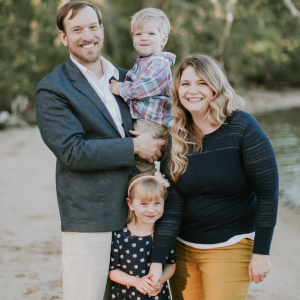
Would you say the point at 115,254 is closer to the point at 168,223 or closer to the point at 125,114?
the point at 168,223

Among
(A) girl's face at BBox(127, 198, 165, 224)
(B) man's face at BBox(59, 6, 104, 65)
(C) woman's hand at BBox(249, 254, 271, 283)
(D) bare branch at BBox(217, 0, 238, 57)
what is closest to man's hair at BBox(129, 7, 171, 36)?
(B) man's face at BBox(59, 6, 104, 65)

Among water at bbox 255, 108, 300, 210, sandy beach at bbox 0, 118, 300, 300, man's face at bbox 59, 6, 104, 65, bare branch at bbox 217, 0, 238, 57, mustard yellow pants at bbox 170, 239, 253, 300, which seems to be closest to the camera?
mustard yellow pants at bbox 170, 239, 253, 300

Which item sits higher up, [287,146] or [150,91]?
[150,91]

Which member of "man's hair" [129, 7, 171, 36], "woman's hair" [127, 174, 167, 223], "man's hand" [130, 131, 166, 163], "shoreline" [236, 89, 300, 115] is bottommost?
"shoreline" [236, 89, 300, 115]

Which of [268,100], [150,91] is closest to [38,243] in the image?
[150,91]

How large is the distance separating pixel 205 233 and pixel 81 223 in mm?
755

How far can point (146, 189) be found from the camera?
237 centimetres

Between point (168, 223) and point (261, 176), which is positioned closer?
point (261, 176)

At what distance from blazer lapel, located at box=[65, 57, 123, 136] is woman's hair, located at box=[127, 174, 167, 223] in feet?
1.14

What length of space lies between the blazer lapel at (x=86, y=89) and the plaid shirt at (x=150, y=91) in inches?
8.6

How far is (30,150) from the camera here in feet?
35.8

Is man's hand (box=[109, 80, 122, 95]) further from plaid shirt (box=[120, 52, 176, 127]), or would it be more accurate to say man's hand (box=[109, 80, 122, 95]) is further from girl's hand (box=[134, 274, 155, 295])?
girl's hand (box=[134, 274, 155, 295])

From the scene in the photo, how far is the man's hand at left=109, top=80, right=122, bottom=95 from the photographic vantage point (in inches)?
102

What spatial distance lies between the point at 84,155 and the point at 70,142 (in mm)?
112
